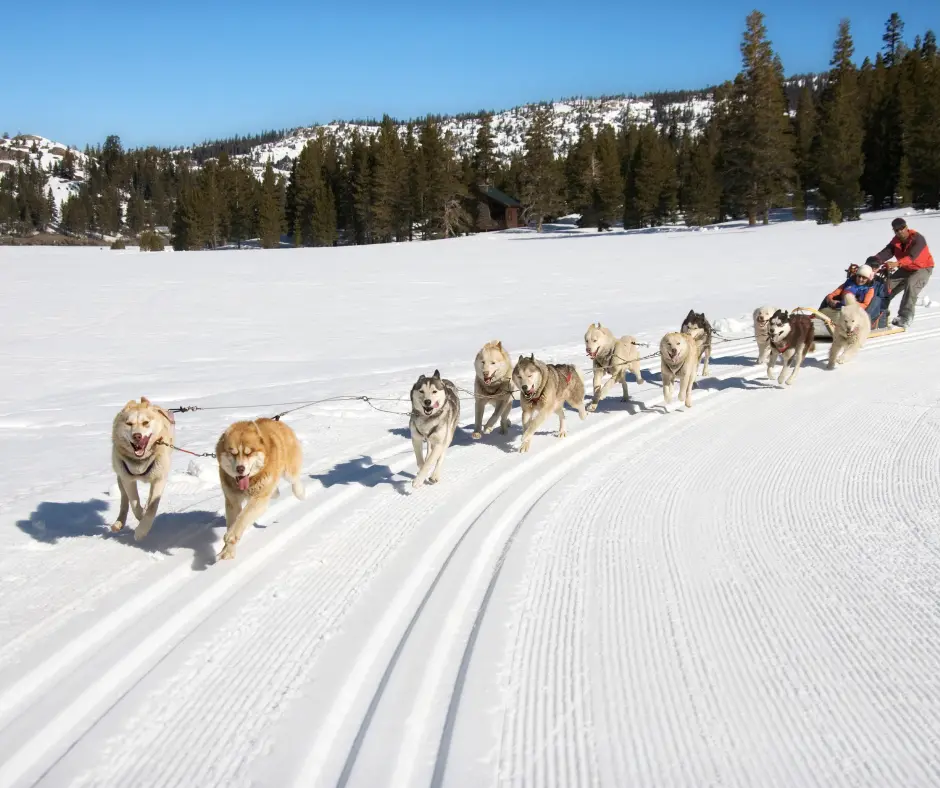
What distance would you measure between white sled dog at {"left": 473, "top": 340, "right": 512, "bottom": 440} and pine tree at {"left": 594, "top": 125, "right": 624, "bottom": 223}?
182 ft

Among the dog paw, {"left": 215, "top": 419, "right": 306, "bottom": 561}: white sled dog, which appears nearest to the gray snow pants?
{"left": 215, "top": 419, "right": 306, "bottom": 561}: white sled dog

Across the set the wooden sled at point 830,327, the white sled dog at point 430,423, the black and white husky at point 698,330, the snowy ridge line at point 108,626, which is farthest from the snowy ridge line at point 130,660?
the wooden sled at point 830,327

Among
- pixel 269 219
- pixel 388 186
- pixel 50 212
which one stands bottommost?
pixel 269 219

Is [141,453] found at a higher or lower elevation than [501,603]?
higher

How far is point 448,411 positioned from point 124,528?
2528mm

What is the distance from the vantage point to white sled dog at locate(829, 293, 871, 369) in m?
9.68

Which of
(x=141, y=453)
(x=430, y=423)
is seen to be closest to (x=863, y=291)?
A: (x=430, y=423)

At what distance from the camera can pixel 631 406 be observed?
26.9ft

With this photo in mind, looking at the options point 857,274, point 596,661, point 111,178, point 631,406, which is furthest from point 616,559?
point 111,178

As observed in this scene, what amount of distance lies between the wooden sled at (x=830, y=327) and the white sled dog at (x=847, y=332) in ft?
0.45

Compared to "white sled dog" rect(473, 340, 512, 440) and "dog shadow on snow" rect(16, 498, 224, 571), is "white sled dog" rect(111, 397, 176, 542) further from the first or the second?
"white sled dog" rect(473, 340, 512, 440)

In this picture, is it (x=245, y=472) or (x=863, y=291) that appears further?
(x=863, y=291)

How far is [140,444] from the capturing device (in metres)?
4.35

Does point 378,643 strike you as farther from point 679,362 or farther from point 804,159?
point 804,159
